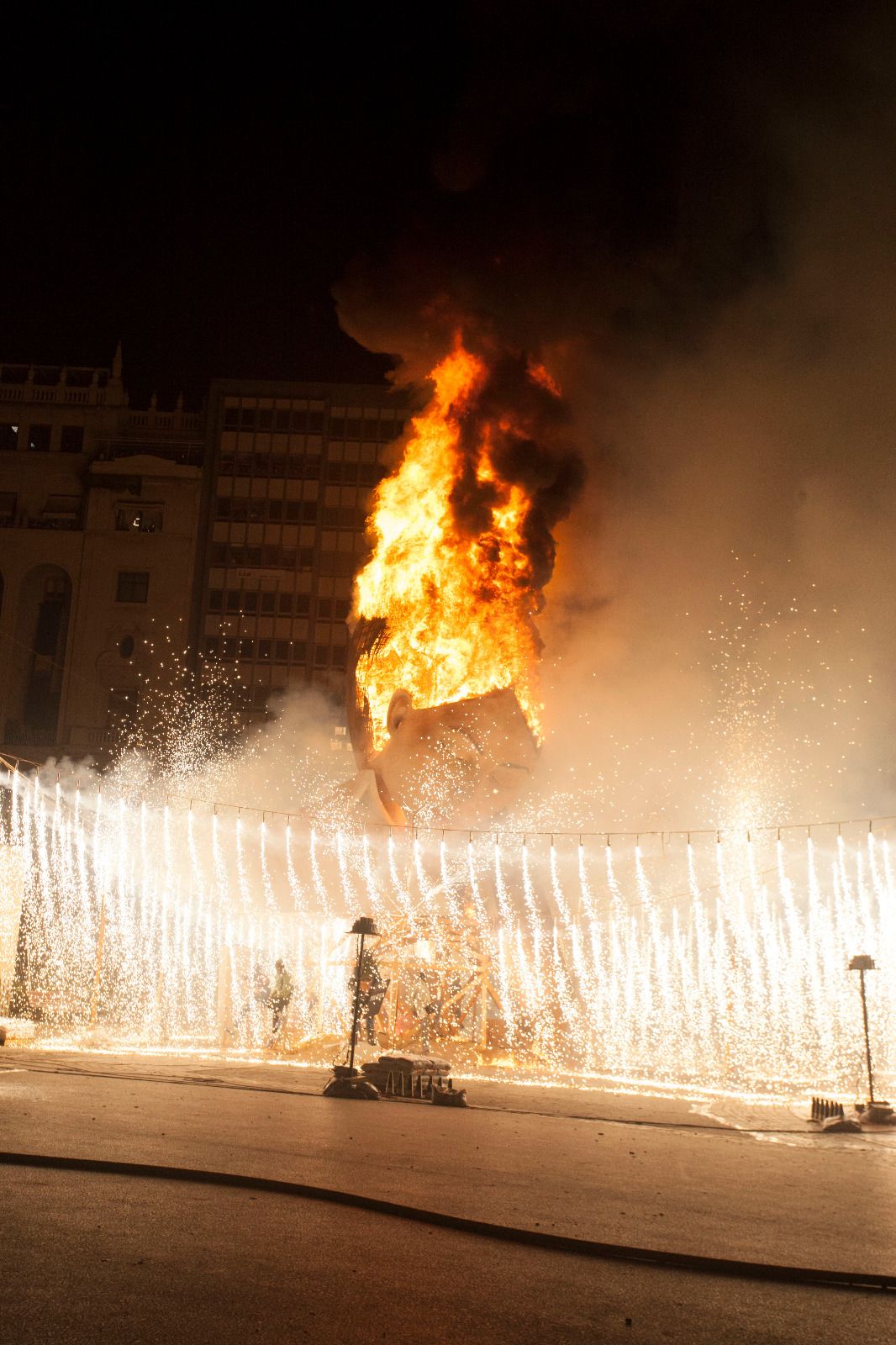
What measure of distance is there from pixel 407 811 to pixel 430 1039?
640cm

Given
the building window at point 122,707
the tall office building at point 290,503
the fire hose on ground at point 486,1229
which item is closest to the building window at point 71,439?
the tall office building at point 290,503

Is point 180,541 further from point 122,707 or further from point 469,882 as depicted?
point 469,882

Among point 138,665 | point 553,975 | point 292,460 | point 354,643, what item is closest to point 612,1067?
point 553,975

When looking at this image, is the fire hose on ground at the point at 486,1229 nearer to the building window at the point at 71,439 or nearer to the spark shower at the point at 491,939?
the spark shower at the point at 491,939

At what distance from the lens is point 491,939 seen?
28203 mm

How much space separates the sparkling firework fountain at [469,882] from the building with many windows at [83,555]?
1962cm

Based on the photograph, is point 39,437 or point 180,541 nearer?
point 180,541

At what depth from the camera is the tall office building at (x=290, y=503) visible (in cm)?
5569

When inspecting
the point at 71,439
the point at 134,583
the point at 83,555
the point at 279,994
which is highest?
the point at 71,439

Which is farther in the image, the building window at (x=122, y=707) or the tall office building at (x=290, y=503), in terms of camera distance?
the tall office building at (x=290, y=503)

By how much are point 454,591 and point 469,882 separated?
7.78m

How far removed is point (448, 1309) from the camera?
603 centimetres

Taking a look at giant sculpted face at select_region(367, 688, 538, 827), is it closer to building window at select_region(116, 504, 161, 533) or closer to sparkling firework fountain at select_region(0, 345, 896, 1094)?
sparkling firework fountain at select_region(0, 345, 896, 1094)

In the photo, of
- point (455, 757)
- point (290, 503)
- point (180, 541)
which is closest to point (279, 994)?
point (455, 757)
